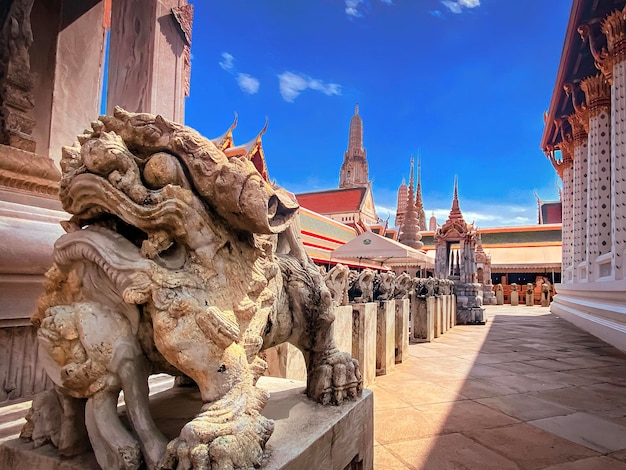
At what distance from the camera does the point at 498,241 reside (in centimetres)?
2720

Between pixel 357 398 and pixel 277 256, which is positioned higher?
pixel 277 256

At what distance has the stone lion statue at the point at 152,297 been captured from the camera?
3.21 ft

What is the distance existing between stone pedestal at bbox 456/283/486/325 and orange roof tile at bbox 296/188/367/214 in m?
17.7

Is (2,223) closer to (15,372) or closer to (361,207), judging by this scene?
(15,372)

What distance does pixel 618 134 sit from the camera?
6961 mm

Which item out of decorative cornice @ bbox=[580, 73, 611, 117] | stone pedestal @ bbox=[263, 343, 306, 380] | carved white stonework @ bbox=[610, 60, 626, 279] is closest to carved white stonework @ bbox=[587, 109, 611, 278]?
decorative cornice @ bbox=[580, 73, 611, 117]

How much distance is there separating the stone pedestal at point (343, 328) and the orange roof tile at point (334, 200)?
84.4ft

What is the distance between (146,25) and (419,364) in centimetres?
444

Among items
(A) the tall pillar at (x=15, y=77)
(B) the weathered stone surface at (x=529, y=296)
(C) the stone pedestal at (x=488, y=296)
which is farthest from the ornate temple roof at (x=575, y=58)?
(A) the tall pillar at (x=15, y=77)

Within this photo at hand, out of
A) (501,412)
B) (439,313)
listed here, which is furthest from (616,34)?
(501,412)

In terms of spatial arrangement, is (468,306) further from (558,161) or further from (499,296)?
(499,296)

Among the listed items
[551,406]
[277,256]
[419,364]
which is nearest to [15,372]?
[277,256]

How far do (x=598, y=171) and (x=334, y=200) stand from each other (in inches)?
847

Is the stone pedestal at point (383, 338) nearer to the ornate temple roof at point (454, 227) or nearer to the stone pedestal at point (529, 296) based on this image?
the ornate temple roof at point (454, 227)
